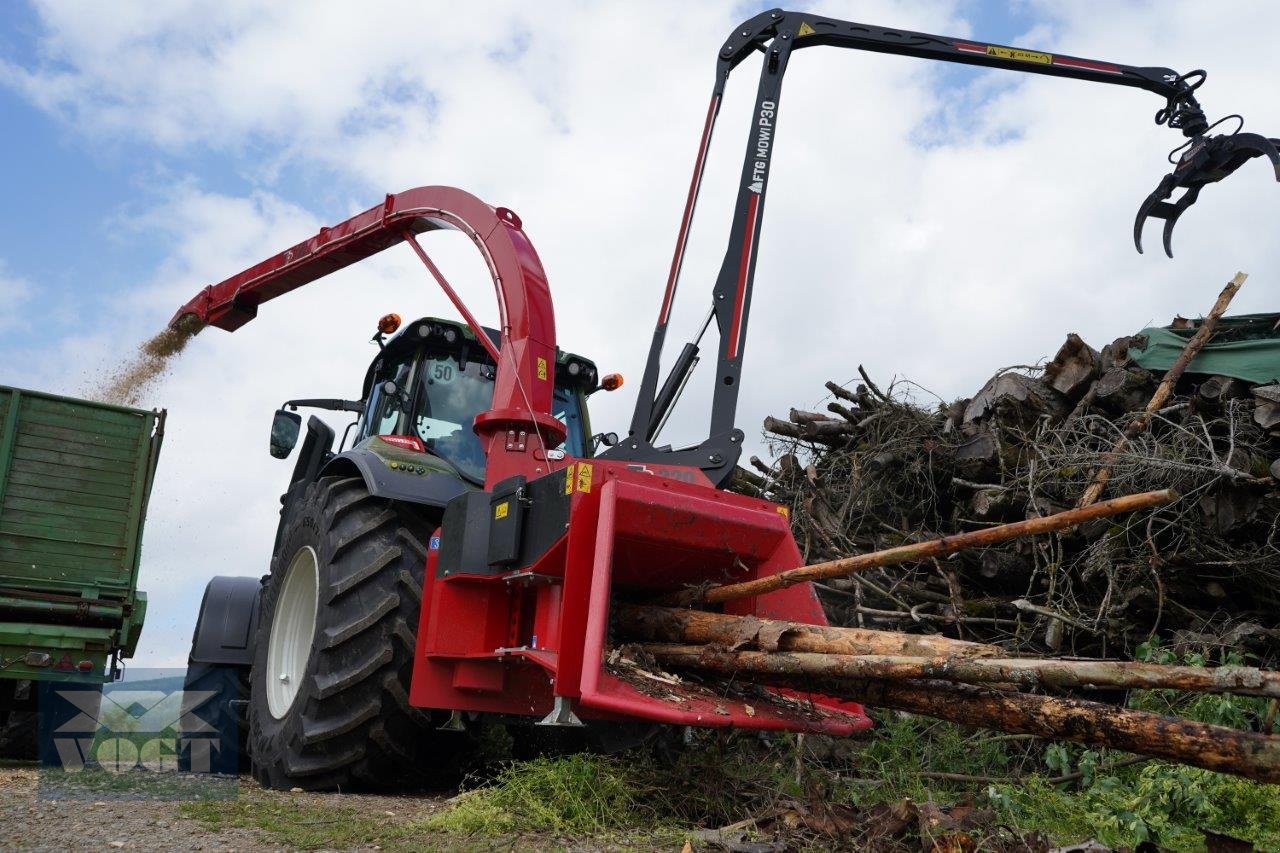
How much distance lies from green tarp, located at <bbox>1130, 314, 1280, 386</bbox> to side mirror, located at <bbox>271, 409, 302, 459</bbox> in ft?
16.2

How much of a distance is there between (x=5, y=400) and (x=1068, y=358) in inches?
298

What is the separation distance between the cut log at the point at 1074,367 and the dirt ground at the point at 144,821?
4.29 metres

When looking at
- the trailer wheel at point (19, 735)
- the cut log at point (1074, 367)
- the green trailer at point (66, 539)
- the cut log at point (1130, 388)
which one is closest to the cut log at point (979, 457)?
the cut log at point (1074, 367)

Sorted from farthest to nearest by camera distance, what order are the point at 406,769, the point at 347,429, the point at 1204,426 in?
1. the point at 347,429
2. the point at 1204,426
3. the point at 406,769

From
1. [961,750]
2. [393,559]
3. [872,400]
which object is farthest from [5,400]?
[961,750]

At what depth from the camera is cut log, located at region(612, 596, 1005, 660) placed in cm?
306

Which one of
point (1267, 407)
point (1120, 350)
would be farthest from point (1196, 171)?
point (1267, 407)

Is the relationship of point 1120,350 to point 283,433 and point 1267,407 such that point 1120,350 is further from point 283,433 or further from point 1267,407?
point 283,433

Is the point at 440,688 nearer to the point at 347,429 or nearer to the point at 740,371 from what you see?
the point at 740,371

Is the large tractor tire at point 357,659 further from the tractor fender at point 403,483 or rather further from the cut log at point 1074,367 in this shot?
the cut log at point 1074,367

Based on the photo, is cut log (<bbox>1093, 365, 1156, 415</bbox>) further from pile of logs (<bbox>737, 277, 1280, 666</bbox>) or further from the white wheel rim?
the white wheel rim

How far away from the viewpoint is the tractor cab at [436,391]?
543 centimetres

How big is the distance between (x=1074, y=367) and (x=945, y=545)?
3888mm

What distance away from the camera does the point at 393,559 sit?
4.46 metres
